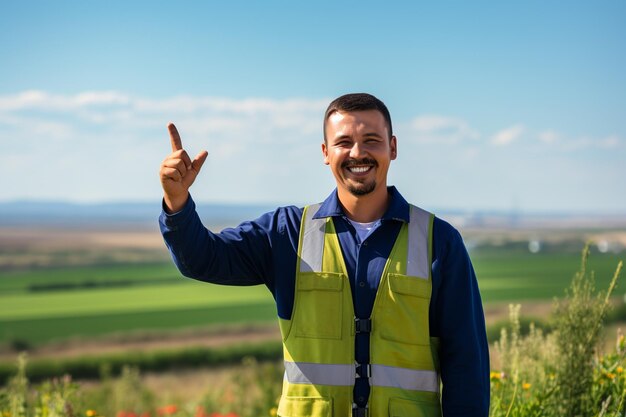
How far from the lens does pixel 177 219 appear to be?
3666 mm

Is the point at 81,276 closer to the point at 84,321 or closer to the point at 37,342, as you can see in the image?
the point at 84,321

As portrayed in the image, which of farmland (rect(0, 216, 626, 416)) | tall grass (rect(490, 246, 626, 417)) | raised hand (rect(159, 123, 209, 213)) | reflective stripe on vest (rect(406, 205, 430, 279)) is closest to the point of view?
raised hand (rect(159, 123, 209, 213))

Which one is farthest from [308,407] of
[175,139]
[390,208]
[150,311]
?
[150,311]

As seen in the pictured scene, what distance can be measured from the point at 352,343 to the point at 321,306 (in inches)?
7.6

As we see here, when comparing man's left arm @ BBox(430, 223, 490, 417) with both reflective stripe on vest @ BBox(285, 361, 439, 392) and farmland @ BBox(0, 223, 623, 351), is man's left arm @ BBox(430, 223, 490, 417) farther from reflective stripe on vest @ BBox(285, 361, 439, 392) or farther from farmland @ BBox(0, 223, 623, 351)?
farmland @ BBox(0, 223, 623, 351)

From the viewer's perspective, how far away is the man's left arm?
3.70m

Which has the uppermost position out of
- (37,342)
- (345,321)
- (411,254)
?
(411,254)

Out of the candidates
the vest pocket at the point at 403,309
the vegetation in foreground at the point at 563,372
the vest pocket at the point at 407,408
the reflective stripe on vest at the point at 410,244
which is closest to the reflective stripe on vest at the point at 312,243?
the reflective stripe on vest at the point at 410,244

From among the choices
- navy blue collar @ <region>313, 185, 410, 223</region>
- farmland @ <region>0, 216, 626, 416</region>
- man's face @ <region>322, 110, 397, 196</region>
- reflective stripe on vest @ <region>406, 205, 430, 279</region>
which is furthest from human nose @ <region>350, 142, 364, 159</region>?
farmland @ <region>0, 216, 626, 416</region>

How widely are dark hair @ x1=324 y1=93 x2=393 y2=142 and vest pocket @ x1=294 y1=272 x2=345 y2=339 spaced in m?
0.68

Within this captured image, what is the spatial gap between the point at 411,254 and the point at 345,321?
0.39 metres

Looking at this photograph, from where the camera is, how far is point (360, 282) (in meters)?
3.68

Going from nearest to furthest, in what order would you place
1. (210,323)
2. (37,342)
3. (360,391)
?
(360,391) → (37,342) → (210,323)

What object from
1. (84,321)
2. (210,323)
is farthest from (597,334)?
(84,321)
